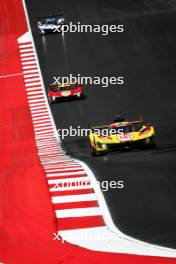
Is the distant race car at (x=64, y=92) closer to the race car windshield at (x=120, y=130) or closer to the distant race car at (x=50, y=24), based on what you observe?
the race car windshield at (x=120, y=130)

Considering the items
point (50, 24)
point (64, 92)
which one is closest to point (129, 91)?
point (64, 92)

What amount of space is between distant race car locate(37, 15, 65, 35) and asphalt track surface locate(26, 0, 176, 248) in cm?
50

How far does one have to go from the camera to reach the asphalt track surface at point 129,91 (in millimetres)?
17922

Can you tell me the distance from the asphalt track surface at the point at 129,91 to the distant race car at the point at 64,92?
395 mm

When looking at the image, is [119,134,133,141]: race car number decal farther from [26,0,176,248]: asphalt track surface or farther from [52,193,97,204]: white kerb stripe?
[52,193,97,204]: white kerb stripe

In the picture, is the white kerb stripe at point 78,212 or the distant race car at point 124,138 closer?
the white kerb stripe at point 78,212

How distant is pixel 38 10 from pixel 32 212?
3926 cm

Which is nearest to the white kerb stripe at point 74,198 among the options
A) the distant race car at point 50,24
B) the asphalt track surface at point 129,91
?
the asphalt track surface at point 129,91

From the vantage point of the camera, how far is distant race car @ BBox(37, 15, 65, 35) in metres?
49.7

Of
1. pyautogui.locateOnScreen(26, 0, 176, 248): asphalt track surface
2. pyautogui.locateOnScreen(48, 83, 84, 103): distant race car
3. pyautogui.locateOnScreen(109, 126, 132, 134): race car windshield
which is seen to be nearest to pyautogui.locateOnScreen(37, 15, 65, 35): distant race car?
pyautogui.locateOnScreen(26, 0, 176, 248): asphalt track surface

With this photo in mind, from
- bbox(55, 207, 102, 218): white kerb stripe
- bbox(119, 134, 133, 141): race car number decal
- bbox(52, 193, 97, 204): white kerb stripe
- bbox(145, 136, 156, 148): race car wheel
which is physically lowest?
bbox(145, 136, 156, 148): race car wheel

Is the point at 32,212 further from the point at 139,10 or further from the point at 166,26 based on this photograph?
the point at 139,10

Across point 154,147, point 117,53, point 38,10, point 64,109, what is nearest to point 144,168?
point 154,147

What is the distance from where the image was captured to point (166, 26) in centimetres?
4747
